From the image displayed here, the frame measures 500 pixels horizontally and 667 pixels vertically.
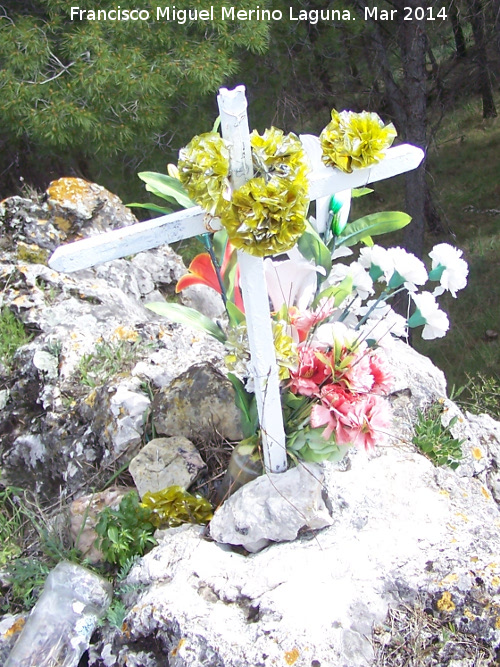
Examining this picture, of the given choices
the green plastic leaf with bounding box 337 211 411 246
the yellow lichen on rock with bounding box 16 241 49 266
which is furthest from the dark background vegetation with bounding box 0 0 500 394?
the green plastic leaf with bounding box 337 211 411 246

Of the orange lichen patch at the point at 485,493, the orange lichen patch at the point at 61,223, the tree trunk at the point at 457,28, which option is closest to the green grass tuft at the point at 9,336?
the orange lichen patch at the point at 61,223

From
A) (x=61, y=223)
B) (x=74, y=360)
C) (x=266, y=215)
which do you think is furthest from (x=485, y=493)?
(x=61, y=223)

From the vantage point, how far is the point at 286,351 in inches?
61.9

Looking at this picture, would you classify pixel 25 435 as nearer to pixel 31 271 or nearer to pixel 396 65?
pixel 31 271

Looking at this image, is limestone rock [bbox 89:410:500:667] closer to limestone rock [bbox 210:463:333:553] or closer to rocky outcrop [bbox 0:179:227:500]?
limestone rock [bbox 210:463:333:553]

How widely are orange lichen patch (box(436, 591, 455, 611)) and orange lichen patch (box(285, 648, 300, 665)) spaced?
313 mm

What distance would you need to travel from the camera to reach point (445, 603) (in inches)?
52.9

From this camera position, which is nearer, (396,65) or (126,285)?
(126,285)

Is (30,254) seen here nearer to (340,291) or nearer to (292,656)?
(340,291)

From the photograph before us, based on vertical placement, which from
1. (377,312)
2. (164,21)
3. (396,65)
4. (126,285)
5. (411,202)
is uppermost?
(164,21)

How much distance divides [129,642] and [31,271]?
1765 millimetres

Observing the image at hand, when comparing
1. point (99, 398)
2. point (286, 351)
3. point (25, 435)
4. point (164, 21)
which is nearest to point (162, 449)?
point (99, 398)

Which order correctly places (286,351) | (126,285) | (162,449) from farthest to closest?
(126,285) < (162,449) < (286,351)

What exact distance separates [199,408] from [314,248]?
0.60 m
